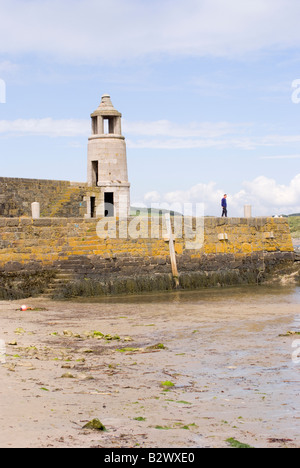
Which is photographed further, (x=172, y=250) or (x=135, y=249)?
(x=172, y=250)

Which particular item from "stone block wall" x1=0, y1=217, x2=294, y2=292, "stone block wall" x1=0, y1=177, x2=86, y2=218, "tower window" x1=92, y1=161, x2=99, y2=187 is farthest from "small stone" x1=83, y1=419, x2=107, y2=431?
"tower window" x1=92, y1=161, x2=99, y2=187

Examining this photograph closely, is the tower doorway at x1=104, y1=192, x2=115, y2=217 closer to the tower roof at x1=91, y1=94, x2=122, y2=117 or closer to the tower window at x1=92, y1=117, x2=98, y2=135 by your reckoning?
the tower window at x1=92, y1=117, x2=98, y2=135

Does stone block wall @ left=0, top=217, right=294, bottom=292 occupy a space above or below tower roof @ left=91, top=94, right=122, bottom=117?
below

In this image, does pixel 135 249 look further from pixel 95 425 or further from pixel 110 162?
pixel 95 425

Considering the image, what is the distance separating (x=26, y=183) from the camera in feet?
82.5

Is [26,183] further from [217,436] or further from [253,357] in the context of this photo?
[217,436]

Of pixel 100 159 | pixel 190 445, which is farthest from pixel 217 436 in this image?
pixel 100 159

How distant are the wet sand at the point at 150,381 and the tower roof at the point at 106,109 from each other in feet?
59.2

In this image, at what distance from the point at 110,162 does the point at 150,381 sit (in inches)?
925

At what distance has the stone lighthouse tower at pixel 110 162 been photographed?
3052 centimetres

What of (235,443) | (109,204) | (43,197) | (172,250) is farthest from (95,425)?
(109,204)

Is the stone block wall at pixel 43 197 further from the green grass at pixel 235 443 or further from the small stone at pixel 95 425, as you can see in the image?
the green grass at pixel 235 443

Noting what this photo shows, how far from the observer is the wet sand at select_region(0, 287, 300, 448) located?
551cm

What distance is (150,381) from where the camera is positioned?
7.76m
